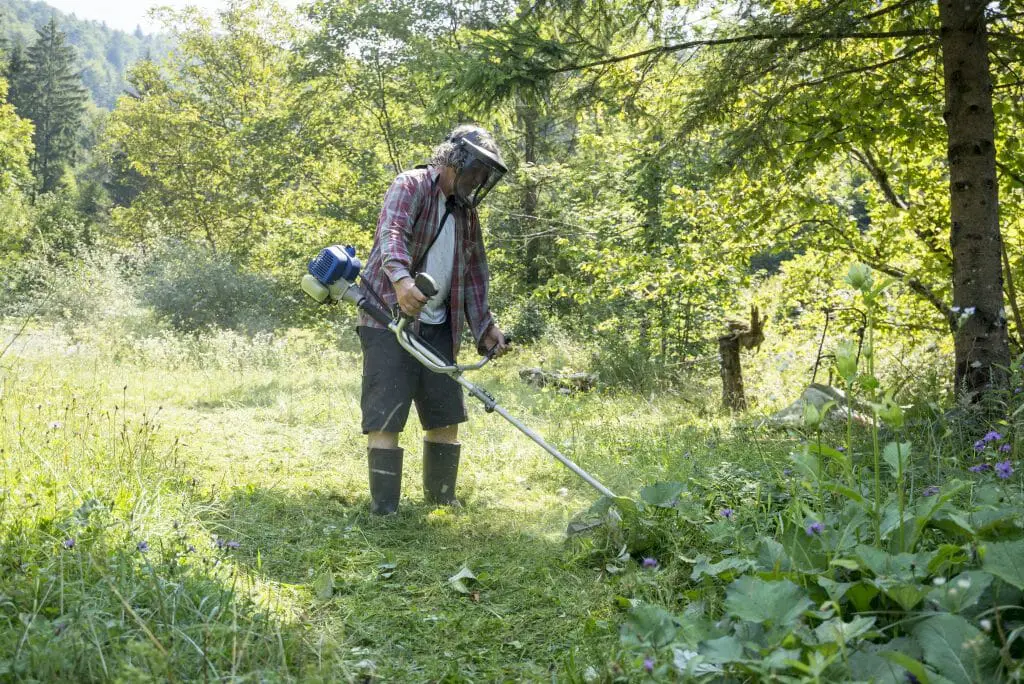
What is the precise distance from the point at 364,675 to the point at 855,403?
3.49 m

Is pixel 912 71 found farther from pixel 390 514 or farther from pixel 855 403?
pixel 390 514

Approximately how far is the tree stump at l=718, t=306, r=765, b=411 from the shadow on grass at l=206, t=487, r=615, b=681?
3841 mm

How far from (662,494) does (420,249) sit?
174cm

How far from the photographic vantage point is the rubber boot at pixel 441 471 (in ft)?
14.1

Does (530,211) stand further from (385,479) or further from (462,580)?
(462,580)

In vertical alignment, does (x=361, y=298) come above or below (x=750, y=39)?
below

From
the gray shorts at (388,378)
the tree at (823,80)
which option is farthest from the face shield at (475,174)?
the tree at (823,80)

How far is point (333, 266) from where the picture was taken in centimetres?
388

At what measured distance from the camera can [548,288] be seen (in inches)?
393

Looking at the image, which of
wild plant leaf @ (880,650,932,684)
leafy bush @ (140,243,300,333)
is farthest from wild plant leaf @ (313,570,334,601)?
leafy bush @ (140,243,300,333)

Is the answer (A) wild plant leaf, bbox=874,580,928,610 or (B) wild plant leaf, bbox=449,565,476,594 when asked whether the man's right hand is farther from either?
(A) wild plant leaf, bbox=874,580,928,610

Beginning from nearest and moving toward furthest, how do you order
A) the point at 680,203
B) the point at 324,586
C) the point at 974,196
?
the point at 324,586 < the point at 974,196 < the point at 680,203

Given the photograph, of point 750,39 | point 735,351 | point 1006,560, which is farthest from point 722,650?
point 735,351

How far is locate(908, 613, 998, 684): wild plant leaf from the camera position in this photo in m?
1.62
